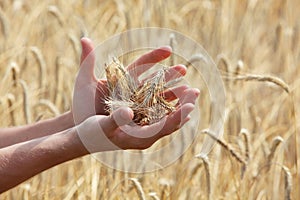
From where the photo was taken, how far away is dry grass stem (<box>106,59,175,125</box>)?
4.97 feet

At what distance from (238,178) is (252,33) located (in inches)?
58.4

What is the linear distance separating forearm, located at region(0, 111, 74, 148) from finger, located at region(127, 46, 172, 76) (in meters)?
0.18

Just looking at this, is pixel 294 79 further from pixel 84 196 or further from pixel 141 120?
pixel 141 120

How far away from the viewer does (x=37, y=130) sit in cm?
174

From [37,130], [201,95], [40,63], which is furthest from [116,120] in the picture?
[201,95]

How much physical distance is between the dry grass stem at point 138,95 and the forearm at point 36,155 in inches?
4.1

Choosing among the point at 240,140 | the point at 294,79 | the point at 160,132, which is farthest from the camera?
the point at 294,79

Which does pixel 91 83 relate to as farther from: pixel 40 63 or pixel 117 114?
pixel 40 63

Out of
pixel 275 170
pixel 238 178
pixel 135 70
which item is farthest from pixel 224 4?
pixel 135 70

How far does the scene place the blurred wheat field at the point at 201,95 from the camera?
1922 millimetres

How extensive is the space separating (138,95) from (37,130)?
0.31 m

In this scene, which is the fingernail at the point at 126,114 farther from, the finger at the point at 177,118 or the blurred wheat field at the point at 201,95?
the blurred wheat field at the point at 201,95

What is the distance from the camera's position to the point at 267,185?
2.12 m

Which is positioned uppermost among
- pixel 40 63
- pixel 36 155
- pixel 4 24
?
pixel 4 24
